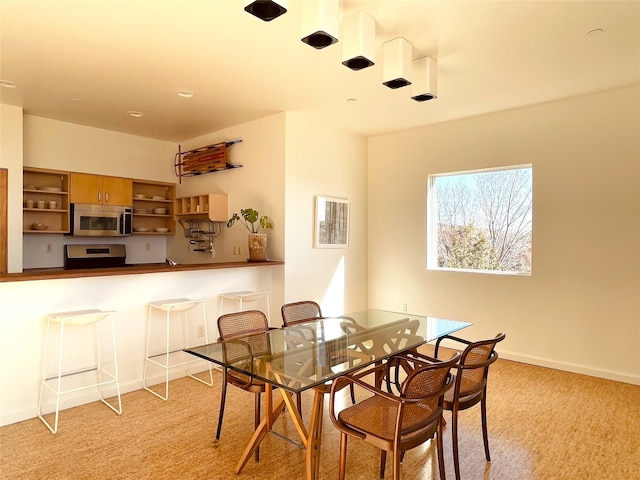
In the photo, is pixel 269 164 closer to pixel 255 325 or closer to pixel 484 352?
pixel 255 325

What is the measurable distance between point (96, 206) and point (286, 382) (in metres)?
4.47

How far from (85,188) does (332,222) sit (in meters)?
3.17

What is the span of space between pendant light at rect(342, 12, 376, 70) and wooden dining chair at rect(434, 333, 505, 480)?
1.83 m

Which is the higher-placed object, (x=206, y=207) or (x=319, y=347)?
(x=206, y=207)

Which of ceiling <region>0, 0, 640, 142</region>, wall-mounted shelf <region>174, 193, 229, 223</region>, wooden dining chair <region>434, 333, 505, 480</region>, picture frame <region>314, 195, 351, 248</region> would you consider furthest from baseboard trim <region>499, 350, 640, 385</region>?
wall-mounted shelf <region>174, 193, 229, 223</region>

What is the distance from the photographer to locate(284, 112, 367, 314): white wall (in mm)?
4664

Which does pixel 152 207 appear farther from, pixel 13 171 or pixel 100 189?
pixel 13 171

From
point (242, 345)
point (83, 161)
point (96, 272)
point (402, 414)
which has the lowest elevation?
point (402, 414)

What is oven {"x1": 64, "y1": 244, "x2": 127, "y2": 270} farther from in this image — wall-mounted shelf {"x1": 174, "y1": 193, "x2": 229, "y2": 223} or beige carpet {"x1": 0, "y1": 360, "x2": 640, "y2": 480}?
beige carpet {"x1": 0, "y1": 360, "x2": 640, "y2": 480}

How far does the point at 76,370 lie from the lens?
329 centimetres

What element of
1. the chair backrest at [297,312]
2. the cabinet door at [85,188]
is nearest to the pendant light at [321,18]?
the chair backrest at [297,312]

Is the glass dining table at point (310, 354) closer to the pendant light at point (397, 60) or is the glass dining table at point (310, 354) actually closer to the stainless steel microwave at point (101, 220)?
the pendant light at point (397, 60)

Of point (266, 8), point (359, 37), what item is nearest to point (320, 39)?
point (359, 37)

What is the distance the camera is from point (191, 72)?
3.45 m
